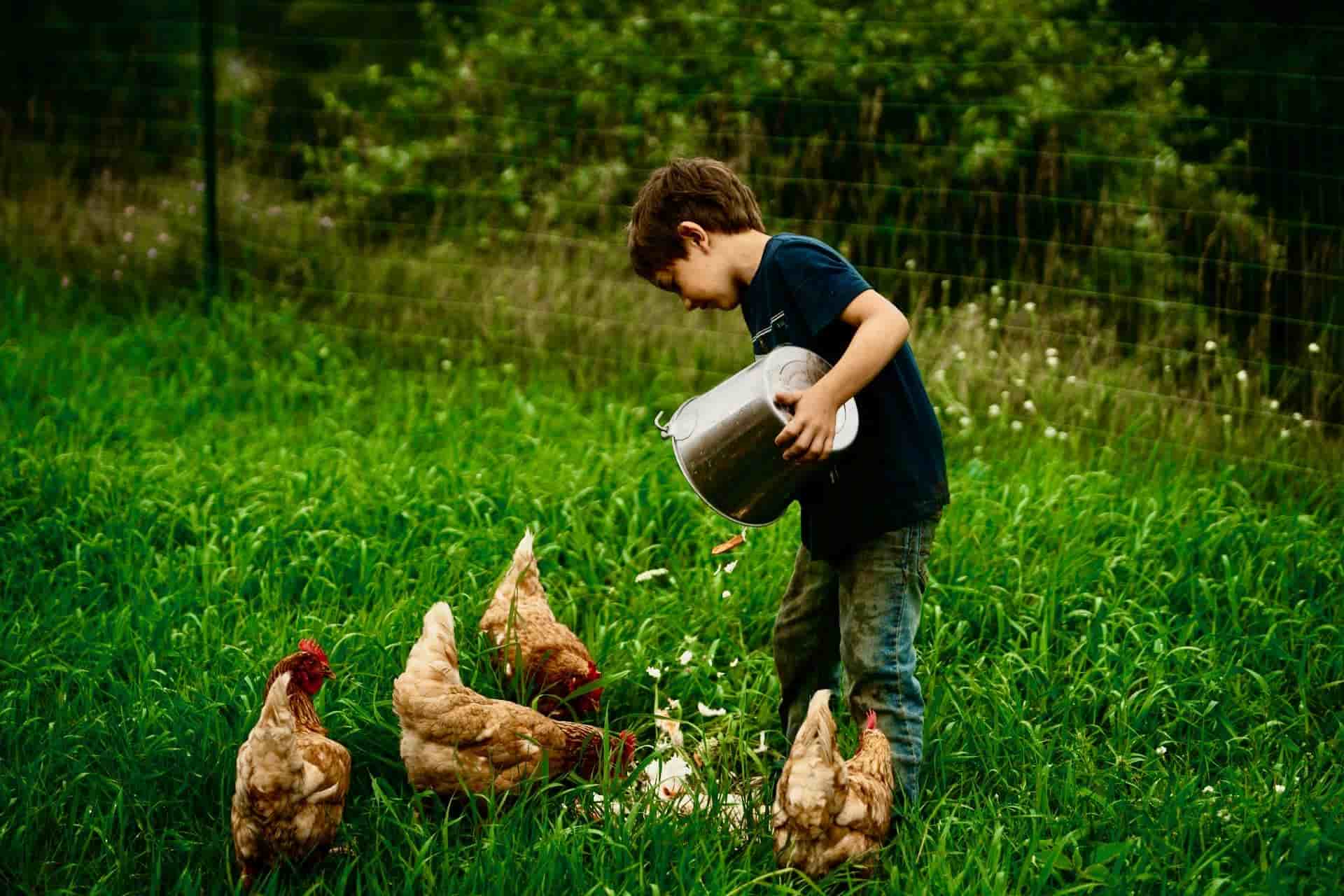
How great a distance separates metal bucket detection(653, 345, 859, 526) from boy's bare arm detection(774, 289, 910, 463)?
0.18 ft

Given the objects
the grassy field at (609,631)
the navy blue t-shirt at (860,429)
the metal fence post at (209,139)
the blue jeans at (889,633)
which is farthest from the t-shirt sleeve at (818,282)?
the metal fence post at (209,139)

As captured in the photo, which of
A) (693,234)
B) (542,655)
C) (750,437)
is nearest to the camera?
(750,437)

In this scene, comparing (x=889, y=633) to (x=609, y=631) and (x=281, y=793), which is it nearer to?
(x=609, y=631)

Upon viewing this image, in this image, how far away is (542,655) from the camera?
10.8 ft

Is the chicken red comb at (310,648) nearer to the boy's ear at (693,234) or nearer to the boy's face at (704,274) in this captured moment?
the boy's face at (704,274)

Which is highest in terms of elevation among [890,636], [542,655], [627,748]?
[890,636]

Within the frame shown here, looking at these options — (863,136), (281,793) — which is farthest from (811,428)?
(863,136)

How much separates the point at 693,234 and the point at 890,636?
984mm

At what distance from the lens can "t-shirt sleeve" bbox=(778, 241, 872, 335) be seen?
261 centimetres

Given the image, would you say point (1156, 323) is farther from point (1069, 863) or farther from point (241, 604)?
point (241, 604)

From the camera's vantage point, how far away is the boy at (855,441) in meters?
2.71

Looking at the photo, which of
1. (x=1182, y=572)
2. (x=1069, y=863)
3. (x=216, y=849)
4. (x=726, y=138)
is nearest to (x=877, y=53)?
(x=726, y=138)

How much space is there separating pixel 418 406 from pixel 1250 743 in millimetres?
3427

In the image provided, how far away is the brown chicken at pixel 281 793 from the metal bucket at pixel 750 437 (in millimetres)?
978
